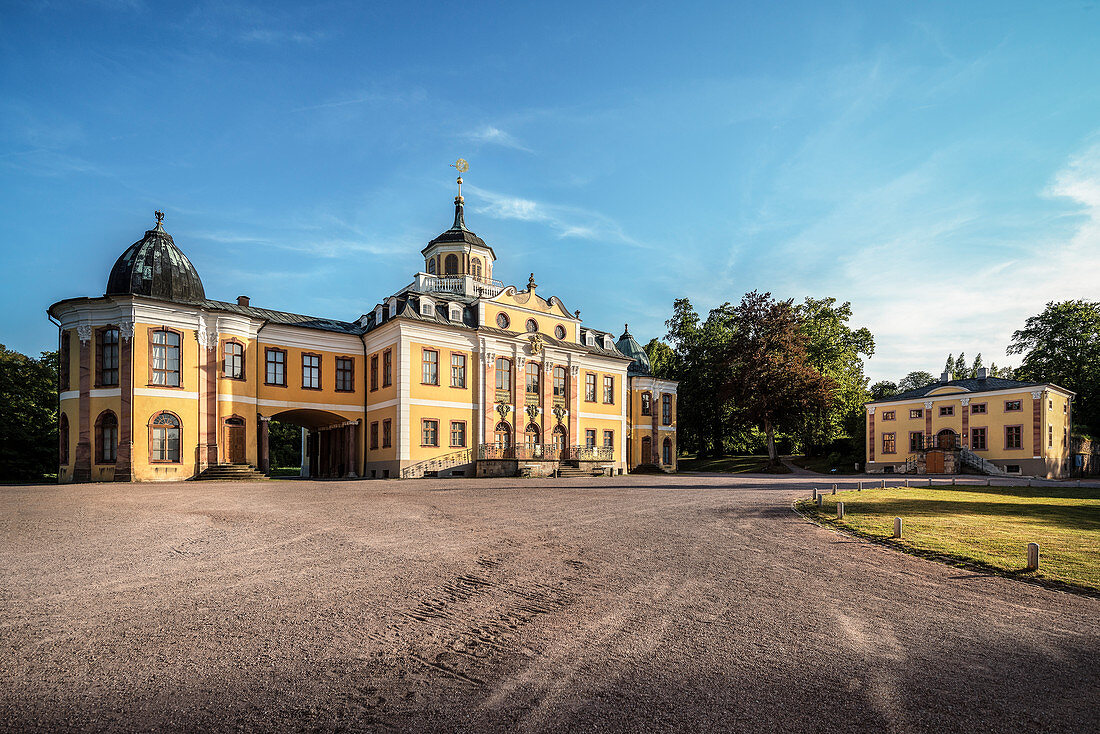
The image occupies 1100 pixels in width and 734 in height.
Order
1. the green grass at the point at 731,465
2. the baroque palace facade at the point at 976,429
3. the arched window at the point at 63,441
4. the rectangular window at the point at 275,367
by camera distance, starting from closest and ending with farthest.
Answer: the arched window at the point at 63,441 → the rectangular window at the point at 275,367 → the baroque palace facade at the point at 976,429 → the green grass at the point at 731,465

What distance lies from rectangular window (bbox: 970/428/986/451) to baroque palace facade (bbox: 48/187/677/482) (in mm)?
26420

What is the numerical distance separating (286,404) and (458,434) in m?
9.85

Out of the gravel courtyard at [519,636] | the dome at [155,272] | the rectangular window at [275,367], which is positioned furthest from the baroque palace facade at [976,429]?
the dome at [155,272]

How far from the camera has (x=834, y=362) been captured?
203 ft

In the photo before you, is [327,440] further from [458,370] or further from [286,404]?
[458,370]

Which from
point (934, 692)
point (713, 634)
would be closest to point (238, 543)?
point (713, 634)

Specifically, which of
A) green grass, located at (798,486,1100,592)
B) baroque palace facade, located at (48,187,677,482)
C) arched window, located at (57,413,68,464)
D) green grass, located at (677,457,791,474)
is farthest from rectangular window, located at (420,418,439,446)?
green grass, located at (677,457,791,474)

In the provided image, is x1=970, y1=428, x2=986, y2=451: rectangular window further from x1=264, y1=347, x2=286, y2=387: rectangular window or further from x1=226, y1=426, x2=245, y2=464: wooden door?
x1=226, y1=426, x2=245, y2=464: wooden door

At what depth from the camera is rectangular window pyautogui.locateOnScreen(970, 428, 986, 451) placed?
4781 cm

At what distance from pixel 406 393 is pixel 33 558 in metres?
25.8

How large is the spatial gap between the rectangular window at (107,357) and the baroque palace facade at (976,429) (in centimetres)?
5341

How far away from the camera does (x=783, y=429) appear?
59938 millimetres

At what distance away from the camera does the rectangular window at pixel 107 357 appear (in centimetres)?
3009

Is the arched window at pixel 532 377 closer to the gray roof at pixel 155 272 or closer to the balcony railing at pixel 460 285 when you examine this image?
the balcony railing at pixel 460 285
